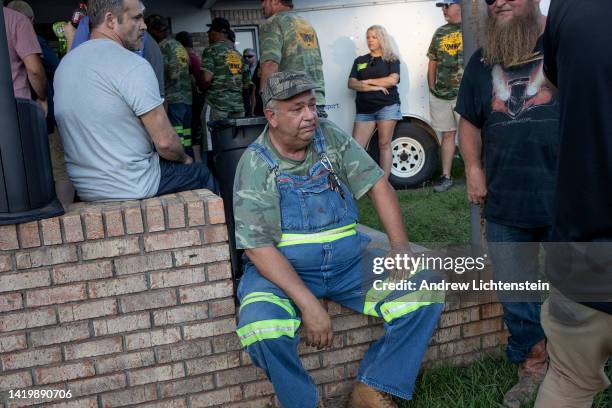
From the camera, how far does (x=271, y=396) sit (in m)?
2.97

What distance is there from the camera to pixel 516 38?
8.86 feet

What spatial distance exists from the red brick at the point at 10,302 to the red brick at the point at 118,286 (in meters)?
0.28

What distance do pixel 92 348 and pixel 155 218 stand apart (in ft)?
2.01

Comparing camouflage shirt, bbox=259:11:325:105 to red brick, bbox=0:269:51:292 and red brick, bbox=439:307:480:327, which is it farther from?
red brick, bbox=0:269:51:292

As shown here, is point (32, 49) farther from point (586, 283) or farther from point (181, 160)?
point (586, 283)

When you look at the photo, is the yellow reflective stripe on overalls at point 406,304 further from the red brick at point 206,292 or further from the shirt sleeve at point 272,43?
the shirt sleeve at point 272,43

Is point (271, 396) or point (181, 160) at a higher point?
point (181, 160)

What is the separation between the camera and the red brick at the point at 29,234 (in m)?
2.56

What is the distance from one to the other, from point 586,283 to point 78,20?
319cm

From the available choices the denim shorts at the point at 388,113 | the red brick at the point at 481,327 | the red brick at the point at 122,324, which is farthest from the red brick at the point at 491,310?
the denim shorts at the point at 388,113

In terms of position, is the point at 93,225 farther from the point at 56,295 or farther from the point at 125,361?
the point at 125,361

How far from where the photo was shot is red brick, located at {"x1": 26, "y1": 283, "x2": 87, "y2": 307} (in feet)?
8.59

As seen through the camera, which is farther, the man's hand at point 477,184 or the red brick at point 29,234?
the man's hand at point 477,184

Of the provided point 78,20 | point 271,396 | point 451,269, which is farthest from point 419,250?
point 78,20
